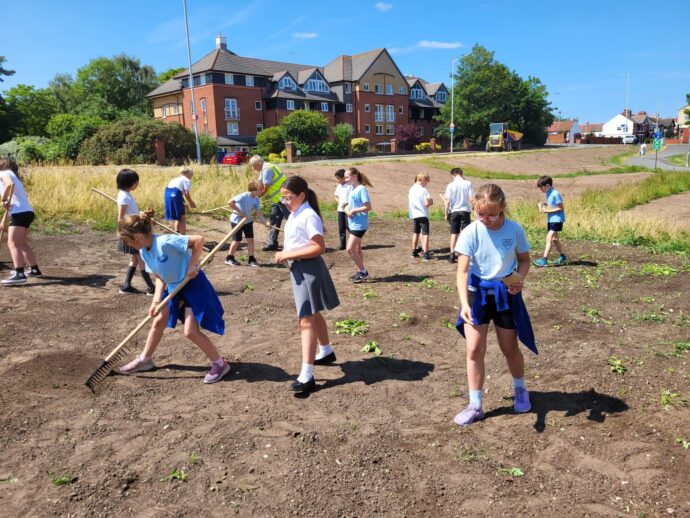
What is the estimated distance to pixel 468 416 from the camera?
3.84 meters

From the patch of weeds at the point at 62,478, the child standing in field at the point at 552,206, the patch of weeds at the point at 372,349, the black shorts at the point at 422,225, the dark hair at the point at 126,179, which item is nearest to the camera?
the patch of weeds at the point at 62,478

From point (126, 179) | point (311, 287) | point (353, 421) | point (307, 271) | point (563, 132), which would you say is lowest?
point (353, 421)

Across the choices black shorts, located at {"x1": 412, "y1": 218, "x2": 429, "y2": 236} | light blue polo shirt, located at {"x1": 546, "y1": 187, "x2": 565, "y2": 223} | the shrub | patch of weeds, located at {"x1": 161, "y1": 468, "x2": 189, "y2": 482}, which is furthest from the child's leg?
the shrub

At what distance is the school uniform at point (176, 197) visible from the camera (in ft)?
30.7

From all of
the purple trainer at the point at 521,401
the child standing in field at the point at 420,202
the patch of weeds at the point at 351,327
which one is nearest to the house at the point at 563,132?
the child standing in field at the point at 420,202

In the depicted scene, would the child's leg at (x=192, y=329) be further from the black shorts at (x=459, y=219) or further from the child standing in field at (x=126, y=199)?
the black shorts at (x=459, y=219)

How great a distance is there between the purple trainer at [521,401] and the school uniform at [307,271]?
162 cm

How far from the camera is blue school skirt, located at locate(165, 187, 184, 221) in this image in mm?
9342

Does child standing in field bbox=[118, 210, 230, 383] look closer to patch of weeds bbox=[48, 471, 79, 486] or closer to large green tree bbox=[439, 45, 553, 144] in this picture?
patch of weeds bbox=[48, 471, 79, 486]

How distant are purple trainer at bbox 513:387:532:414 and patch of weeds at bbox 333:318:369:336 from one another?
7.67 ft

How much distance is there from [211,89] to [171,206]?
147 feet

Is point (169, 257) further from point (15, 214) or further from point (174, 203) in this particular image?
point (174, 203)

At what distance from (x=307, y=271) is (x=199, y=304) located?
99cm

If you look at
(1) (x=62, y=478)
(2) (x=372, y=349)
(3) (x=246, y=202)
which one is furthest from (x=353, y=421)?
(3) (x=246, y=202)
